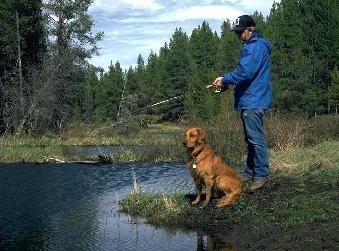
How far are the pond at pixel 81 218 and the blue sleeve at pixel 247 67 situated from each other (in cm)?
212

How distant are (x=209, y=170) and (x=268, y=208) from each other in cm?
97

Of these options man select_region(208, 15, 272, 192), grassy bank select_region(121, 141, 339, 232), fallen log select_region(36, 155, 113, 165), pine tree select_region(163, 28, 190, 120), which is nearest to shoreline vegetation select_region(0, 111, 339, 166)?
fallen log select_region(36, 155, 113, 165)

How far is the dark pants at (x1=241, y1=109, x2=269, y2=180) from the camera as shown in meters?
6.91

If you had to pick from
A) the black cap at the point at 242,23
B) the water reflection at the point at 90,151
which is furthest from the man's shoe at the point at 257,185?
the water reflection at the point at 90,151

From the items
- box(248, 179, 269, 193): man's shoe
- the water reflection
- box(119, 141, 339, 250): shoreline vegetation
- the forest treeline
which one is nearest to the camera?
box(119, 141, 339, 250): shoreline vegetation

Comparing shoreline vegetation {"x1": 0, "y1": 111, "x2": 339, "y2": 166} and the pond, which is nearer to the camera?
the pond

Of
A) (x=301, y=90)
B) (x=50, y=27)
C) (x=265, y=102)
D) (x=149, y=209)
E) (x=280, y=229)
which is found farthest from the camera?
(x=301, y=90)

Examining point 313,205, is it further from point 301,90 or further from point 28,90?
point 301,90

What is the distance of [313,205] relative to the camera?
617 centimetres

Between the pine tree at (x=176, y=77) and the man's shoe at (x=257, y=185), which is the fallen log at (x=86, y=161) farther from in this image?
the pine tree at (x=176, y=77)

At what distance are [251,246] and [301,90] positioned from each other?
47369 mm

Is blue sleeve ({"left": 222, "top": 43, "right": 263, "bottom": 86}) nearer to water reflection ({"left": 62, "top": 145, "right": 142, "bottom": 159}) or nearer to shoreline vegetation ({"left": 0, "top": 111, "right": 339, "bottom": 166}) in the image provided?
shoreline vegetation ({"left": 0, "top": 111, "right": 339, "bottom": 166})

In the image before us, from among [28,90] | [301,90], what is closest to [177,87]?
[301,90]

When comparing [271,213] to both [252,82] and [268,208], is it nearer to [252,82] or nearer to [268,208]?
[268,208]
